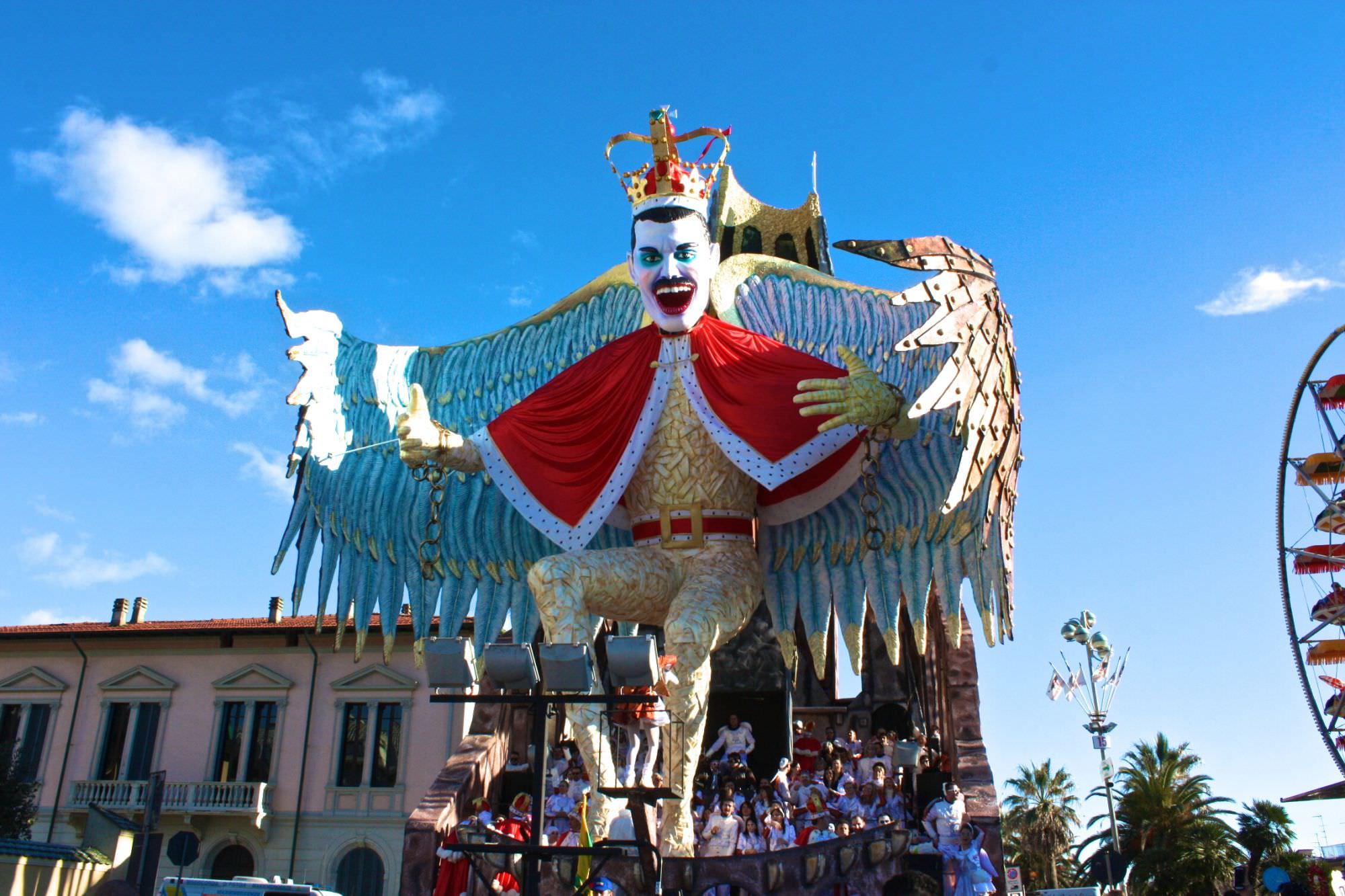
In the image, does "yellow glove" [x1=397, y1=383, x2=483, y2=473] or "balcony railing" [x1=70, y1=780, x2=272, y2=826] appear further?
"balcony railing" [x1=70, y1=780, x2=272, y2=826]

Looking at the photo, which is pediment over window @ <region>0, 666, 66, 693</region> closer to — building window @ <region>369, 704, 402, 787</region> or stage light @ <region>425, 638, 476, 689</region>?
building window @ <region>369, 704, 402, 787</region>

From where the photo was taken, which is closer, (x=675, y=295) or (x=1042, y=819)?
(x=675, y=295)

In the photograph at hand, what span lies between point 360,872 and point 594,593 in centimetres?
1308

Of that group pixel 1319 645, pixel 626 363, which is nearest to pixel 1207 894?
pixel 1319 645

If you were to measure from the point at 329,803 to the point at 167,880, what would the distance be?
28.1 feet

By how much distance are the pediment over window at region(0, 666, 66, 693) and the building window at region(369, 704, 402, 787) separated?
6.62 m

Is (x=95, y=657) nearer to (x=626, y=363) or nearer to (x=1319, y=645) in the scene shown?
(x=626, y=363)

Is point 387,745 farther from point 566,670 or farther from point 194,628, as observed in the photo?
point 566,670

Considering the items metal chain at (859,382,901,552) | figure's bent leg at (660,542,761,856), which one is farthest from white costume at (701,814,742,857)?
metal chain at (859,382,901,552)

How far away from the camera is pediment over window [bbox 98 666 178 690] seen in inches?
906

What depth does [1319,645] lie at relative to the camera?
14938mm

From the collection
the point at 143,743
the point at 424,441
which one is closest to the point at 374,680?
the point at 143,743

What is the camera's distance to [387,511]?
1320cm

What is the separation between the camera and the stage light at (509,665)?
691 cm
